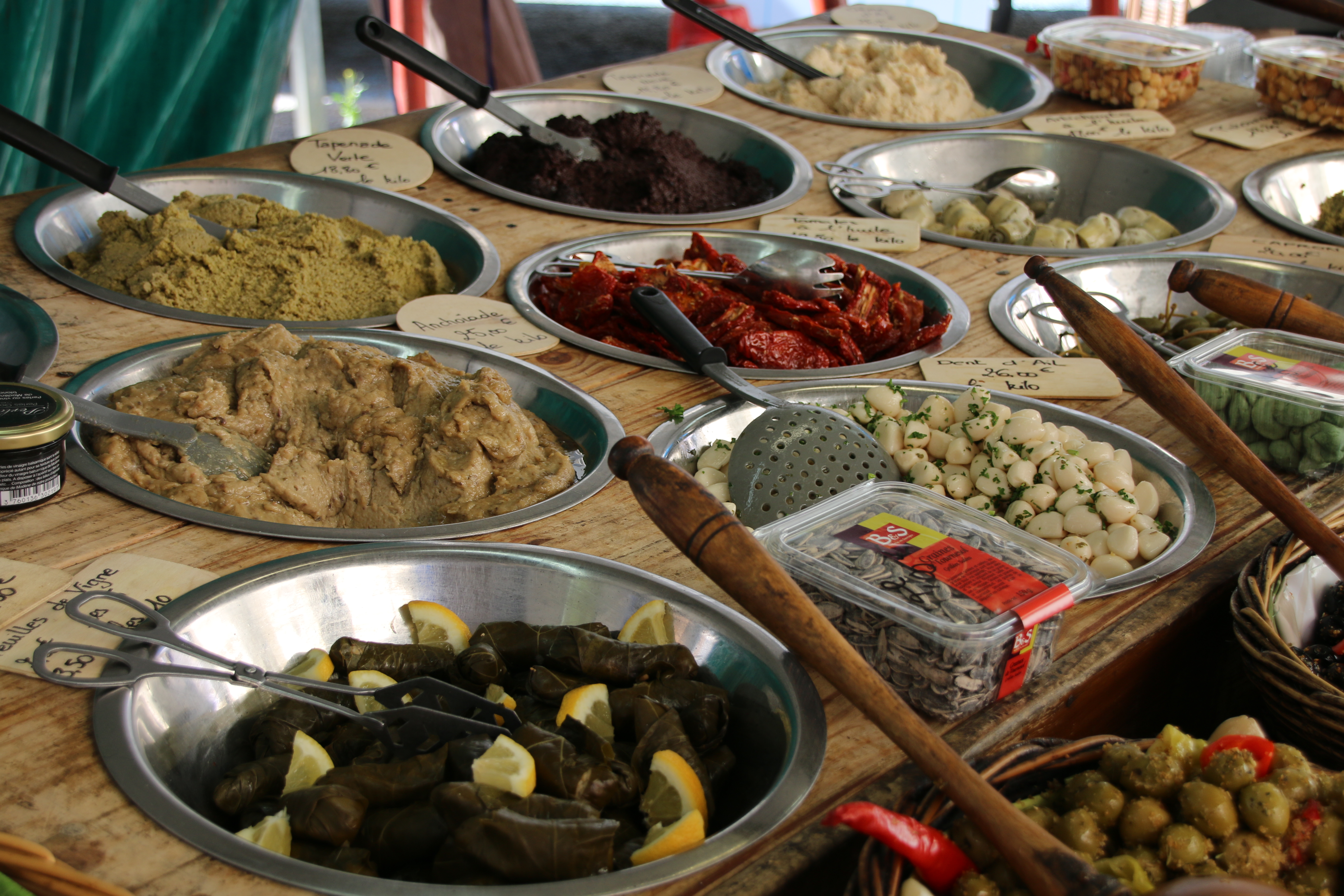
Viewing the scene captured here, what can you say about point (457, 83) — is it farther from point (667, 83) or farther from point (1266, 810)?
point (1266, 810)

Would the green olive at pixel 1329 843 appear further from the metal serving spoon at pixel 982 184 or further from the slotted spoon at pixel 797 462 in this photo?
the metal serving spoon at pixel 982 184

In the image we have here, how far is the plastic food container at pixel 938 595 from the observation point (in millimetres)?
1057

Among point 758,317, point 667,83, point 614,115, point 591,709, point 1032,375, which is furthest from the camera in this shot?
point 667,83

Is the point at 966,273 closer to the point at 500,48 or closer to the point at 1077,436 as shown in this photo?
the point at 1077,436

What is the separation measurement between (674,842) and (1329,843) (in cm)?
53

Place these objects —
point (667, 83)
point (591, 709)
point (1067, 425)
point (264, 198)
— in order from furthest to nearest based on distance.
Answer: point (667, 83) → point (264, 198) → point (1067, 425) → point (591, 709)

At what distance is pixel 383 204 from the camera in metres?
2.36

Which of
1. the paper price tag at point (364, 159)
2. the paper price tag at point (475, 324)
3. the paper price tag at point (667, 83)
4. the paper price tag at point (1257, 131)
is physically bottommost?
the paper price tag at point (475, 324)

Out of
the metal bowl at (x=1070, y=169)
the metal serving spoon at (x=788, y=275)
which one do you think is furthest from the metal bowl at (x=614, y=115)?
the metal serving spoon at (x=788, y=275)

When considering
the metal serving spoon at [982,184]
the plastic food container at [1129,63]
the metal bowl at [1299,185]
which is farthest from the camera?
the plastic food container at [1129,63]

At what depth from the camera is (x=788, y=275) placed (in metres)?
2.04

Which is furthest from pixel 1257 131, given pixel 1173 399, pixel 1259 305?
pixel 1173 399

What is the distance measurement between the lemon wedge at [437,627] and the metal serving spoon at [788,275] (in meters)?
0.96

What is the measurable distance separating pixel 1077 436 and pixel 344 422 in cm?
105
